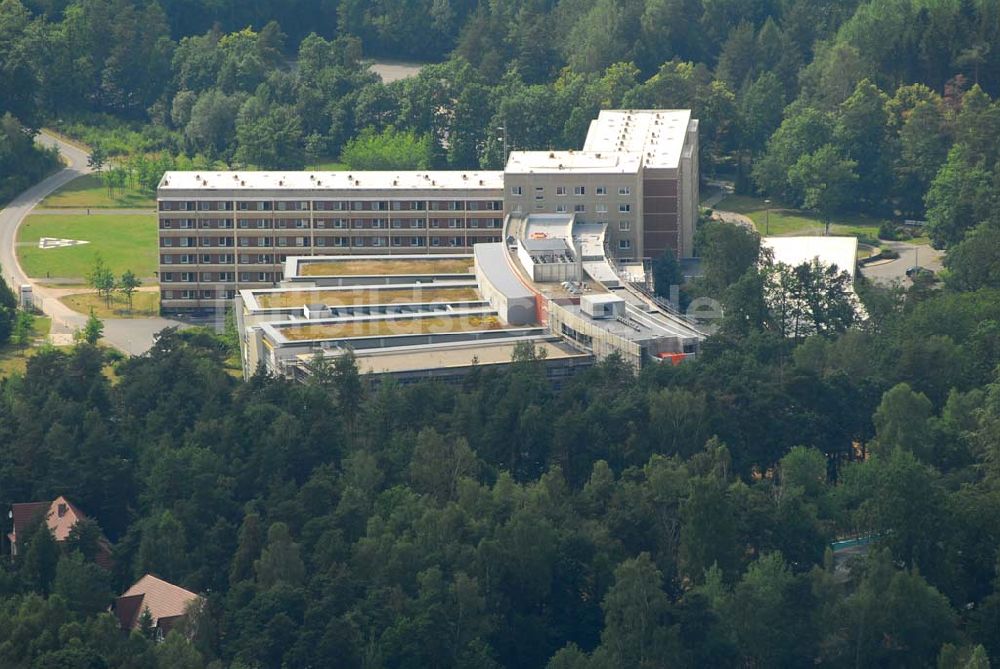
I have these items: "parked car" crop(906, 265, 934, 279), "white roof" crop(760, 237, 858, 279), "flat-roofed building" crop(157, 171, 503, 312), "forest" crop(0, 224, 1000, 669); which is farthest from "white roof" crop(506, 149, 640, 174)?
"forest" crop(0, 224, 1000, 669)

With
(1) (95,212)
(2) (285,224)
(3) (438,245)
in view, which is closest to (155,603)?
(2) (285,224)

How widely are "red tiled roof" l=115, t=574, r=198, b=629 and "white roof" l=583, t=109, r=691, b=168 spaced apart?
52.9 meters

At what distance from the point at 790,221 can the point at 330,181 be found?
2893cm

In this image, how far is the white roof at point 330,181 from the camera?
137250 mm

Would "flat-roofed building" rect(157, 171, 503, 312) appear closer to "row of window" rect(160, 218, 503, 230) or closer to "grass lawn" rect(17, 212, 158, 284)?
"row of window" rect(160, 218, 503, 230)

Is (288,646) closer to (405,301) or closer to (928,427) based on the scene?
(928,427)

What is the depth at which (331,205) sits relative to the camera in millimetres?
137125

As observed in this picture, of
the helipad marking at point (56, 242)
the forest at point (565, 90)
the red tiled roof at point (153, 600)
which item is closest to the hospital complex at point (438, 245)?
the helipad marking at point (56, 242)

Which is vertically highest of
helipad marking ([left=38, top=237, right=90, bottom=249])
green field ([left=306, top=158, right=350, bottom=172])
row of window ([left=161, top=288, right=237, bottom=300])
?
green field ([left=306, top=158, right=350, bottom=172])

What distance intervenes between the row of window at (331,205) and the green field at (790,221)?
67.8 ft

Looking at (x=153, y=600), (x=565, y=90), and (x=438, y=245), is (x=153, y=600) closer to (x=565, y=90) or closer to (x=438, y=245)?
(x=438, y=245)

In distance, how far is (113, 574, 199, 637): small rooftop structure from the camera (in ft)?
294

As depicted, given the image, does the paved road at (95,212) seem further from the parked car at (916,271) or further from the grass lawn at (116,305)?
the parked car at (916,271)

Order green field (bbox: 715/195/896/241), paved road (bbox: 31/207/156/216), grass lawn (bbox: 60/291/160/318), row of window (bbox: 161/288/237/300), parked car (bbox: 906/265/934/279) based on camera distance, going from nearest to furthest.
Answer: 1. grass lawn (bbox: 60/291/160/318)
2. row of window (bbox: 161/288/237/300)
3. parked car (bbox: 906/265/934/279)
4. green field (bbox: 715/195/896/241)
5. paved road (bbox: 31/207/156/216)
